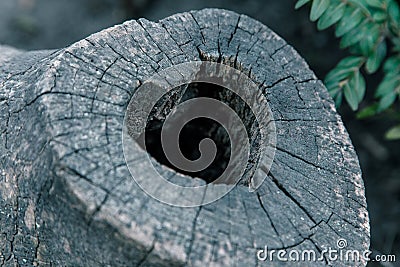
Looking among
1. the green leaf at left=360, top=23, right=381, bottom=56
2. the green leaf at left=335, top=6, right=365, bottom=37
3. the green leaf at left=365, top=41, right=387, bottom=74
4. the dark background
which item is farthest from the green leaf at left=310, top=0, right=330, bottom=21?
the dark background

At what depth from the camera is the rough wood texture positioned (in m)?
1.27

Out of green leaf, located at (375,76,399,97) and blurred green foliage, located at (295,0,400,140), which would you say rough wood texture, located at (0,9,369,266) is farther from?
green leaf, located at (375,76,399,97)

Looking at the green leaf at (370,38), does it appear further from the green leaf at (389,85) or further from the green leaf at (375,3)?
the green leaf at (389,85)

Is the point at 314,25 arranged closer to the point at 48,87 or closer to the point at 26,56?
the point at 26,56

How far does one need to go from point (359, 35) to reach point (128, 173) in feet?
3.98

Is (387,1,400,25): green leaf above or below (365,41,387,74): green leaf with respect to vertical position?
above

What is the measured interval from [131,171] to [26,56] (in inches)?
31.9

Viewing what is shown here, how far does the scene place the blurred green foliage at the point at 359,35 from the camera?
1984mm

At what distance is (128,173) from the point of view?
1.31 metres

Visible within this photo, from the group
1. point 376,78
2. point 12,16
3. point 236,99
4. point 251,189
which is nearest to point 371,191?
point 376,78

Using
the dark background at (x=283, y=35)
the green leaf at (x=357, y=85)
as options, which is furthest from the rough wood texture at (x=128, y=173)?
the dark background at (x=283, y=35)

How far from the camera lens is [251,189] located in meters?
1.41

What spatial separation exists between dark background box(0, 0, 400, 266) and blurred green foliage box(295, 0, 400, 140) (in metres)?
0.51

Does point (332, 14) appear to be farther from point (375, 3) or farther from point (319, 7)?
point (375, 3)
